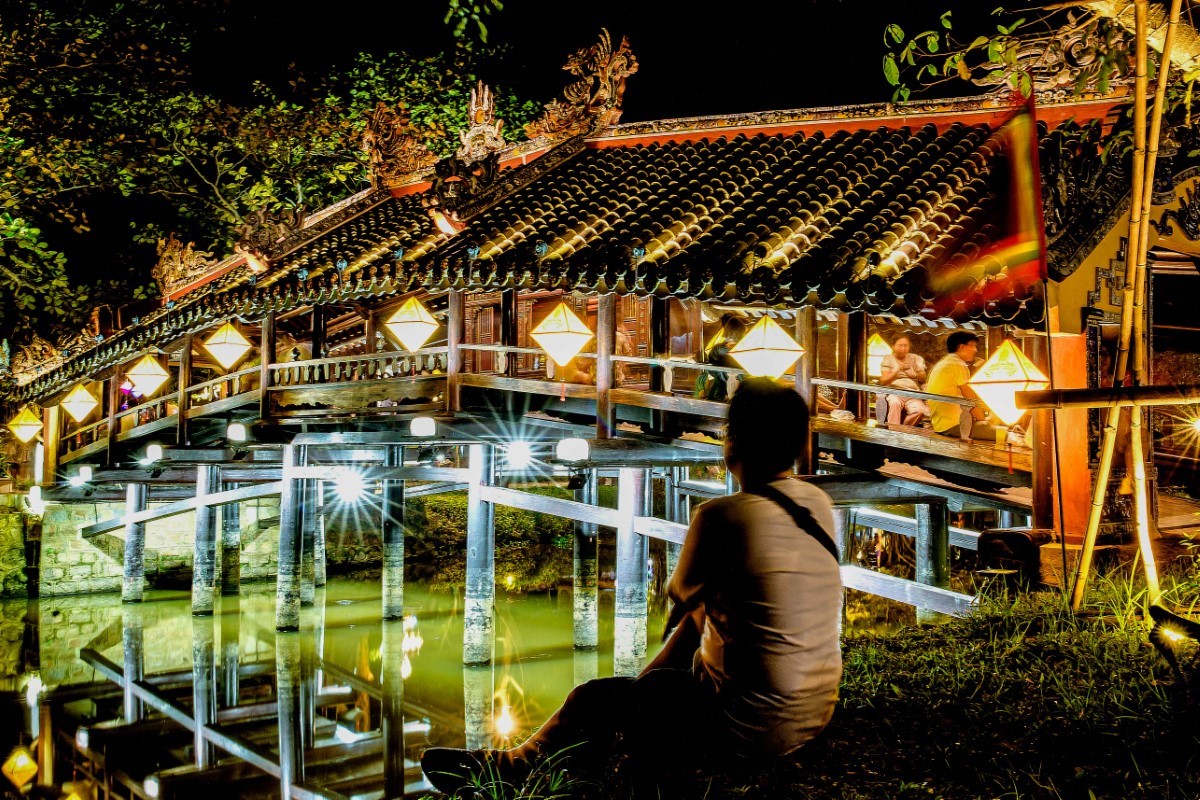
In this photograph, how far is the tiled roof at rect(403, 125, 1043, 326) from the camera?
711cm

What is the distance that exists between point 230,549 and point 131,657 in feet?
13.6

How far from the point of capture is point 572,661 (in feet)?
43.6

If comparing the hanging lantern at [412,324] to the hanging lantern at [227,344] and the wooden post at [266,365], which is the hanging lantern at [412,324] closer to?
the wooden post at [266,365]

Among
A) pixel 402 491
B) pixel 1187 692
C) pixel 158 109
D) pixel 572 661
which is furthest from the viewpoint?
pixel 158 109

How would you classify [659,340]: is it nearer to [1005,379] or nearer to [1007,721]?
[1005,379]

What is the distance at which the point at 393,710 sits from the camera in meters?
11.6

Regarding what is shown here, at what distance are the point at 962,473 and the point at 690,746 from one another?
5475 mm

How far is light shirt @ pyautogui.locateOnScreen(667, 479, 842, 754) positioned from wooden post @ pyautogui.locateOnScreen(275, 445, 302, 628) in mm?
13242

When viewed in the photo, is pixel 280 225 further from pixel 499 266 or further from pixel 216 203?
pixel 216 203

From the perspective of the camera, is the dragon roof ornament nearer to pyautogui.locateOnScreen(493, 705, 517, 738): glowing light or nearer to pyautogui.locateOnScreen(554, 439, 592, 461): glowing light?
pyautogui.locateOnScreen(554, 439, 592, 461): glowing light

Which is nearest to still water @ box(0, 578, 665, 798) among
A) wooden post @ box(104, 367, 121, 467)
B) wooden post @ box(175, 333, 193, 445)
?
wooden post @ box(104, 367, 121, 467)

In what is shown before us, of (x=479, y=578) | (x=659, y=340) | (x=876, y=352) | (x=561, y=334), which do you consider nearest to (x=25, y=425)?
(x=479, y=578)

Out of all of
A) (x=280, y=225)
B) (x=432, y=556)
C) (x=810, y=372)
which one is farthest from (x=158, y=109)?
(x=810, y=372)

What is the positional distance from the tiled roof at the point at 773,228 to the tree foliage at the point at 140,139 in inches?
385
